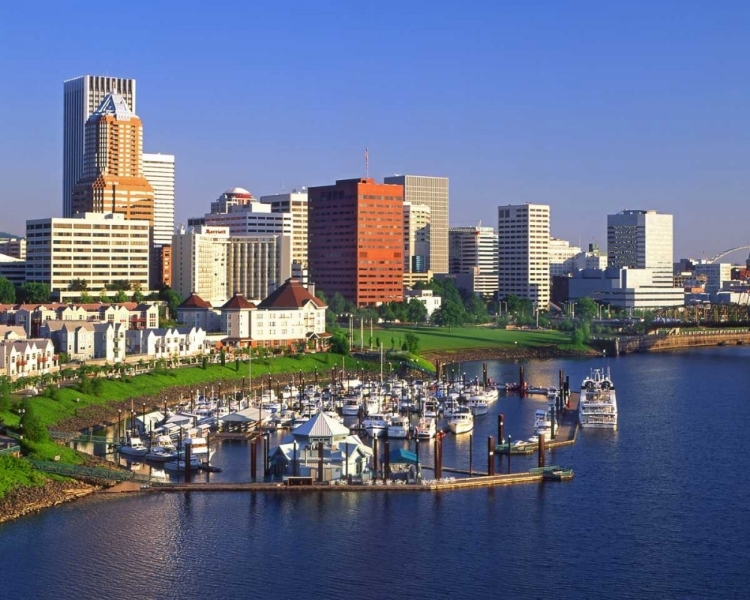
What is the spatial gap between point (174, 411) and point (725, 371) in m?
55.7

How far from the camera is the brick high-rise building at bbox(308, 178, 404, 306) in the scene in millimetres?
155875

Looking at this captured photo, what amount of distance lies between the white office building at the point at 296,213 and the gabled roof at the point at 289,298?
224 feet

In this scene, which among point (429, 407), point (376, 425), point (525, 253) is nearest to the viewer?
point (376, 425)

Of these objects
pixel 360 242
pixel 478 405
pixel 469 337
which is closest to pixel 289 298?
pixel 469 337

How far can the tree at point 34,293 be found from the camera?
108 meters

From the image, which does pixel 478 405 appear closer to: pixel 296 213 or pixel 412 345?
pixel 412 345

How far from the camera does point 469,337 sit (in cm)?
12756

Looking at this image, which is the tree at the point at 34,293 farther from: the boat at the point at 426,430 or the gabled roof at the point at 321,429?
the gabled roof at the point at 321,429

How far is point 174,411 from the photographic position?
219ft

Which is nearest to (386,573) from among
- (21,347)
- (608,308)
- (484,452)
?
(484,452)

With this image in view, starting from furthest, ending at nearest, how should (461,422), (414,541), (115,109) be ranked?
(115,109) → (461,422) → (414,541)

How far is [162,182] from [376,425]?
13847cm

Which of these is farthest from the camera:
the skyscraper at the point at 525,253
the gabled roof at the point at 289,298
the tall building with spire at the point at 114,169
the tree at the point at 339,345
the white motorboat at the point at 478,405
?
the skyscraper at the point at 525,253

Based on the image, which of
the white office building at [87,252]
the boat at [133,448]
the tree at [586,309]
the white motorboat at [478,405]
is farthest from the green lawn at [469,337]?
the boat at [133,448]
